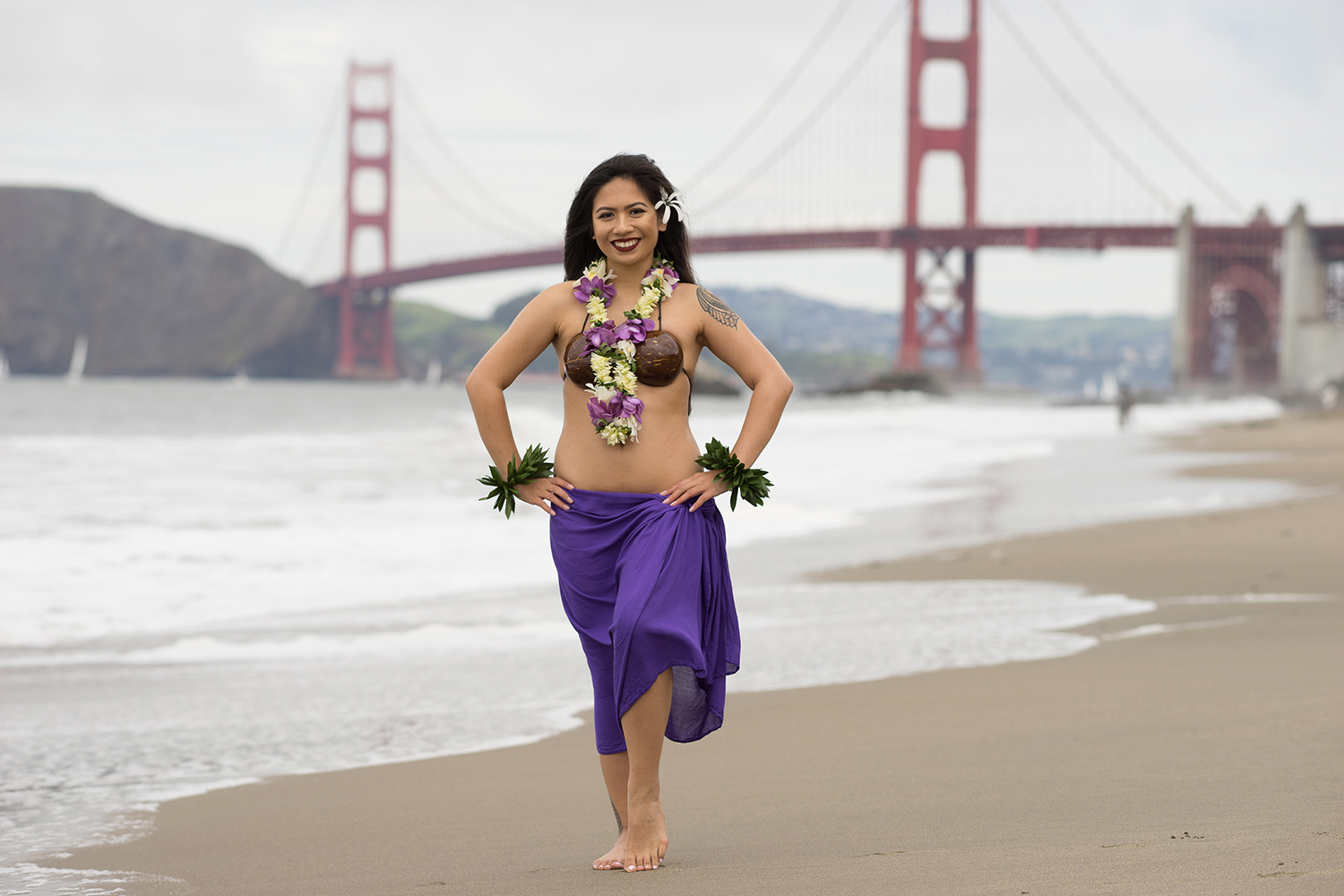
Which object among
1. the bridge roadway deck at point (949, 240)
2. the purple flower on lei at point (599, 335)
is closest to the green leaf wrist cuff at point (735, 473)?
the purple flower on lei at point (599, 335)

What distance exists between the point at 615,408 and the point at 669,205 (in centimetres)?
40

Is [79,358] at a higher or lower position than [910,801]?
higher

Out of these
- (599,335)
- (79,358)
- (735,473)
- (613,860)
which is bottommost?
(613,860)

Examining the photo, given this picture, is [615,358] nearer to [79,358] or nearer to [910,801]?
[910,801]

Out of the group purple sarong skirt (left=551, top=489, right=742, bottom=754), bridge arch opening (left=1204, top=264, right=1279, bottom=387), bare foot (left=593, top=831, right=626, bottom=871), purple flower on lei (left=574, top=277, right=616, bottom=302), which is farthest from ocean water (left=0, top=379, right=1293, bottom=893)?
bridge arch opening (left=1204, top=264, right=1279, bottom=387)

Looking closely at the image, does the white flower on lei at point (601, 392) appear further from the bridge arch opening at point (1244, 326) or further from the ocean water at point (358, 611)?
→ the bridge arch opening at point (1244, 326)

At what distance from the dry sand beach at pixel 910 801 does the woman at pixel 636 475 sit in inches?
10.2

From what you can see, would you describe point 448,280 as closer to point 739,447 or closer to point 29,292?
point 739,447

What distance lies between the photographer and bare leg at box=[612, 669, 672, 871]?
7.87 feet

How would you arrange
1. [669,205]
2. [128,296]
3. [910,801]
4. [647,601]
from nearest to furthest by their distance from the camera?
[647,601] → [669,205] → [910,801] → [128,296]

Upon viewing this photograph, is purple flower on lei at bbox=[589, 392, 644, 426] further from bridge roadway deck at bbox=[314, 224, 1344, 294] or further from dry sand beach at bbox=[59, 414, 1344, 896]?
bridge roadway deck at bbox=[314, 224, 1344, 294]

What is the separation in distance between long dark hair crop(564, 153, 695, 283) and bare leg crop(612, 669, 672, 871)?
0.75m

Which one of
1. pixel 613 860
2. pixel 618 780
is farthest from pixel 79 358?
pixel 613 860

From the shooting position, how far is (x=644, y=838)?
2410mm
